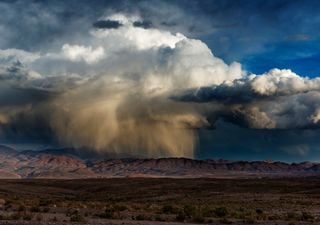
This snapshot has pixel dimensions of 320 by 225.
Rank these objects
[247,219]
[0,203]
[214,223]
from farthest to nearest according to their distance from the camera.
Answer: [0,203]
[247,219]
[214,223]

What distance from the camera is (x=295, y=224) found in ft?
127

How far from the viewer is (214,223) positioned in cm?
4109

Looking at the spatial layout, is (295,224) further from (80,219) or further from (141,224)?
(80,219)

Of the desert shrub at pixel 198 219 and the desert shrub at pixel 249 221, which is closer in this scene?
the desert shrub at pixel 249 221

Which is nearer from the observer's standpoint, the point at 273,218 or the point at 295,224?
the point at 295,224

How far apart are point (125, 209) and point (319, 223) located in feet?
79.4

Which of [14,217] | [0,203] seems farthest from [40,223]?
[0,203]

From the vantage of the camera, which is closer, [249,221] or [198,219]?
[249,221]

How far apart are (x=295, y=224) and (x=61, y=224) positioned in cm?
1798

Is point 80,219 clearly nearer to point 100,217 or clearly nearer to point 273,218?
point 100,217

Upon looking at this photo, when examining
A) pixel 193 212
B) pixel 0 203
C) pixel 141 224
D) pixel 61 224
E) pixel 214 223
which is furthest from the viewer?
pixel 0 203

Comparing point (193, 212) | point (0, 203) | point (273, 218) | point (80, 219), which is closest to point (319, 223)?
point (273, 218)

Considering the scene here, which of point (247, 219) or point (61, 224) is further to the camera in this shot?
point (247, 219)

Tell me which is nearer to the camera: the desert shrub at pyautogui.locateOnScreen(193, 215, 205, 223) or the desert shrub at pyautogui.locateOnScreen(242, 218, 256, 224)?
the desert shrub at pyautogui.locateOnScreen(242, 218, 256, 224)
